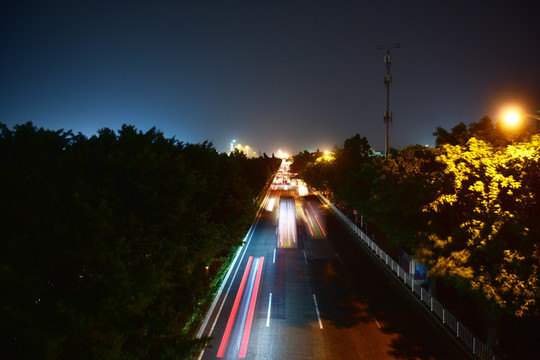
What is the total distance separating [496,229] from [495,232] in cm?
12

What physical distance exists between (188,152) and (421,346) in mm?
17955

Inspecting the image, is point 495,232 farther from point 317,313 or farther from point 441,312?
point 317,313

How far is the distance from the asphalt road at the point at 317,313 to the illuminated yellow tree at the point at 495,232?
396 centimetres

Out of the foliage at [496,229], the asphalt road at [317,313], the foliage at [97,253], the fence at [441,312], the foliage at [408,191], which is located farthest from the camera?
the foliage at [408,191]

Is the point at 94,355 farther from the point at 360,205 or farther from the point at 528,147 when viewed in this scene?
the point at 360,205

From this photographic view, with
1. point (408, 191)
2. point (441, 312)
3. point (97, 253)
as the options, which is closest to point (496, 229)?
point (408, 191)

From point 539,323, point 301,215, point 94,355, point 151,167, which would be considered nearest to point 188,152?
point 151,167

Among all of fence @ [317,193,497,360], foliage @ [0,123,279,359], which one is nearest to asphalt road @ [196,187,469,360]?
fence @ [317,193,497,360]

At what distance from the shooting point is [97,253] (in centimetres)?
773

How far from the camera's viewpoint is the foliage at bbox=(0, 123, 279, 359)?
20.7ft

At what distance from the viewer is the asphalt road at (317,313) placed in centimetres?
1372

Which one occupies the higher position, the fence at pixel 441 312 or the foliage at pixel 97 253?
the foliage at pixel 97 253

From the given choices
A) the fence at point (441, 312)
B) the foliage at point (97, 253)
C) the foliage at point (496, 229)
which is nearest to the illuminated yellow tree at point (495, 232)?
the foliage at point (496, 229)

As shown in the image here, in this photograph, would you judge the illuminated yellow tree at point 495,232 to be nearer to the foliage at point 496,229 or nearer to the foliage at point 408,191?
the foliage at point 496,229
